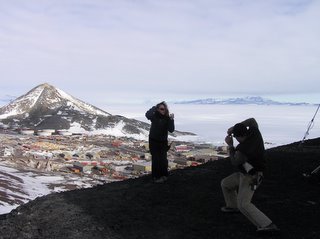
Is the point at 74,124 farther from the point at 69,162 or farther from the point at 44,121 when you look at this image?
the point at 69,162

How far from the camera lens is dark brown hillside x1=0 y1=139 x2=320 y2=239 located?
771 cm

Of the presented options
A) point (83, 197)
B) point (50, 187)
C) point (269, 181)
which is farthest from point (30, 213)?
point (50, 187)

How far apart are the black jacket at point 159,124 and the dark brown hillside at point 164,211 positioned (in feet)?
4.07

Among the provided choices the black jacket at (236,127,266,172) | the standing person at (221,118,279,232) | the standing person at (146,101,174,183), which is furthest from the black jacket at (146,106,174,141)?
the black jacket at (236,127,266,172)

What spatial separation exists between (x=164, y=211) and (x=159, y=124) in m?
2.61

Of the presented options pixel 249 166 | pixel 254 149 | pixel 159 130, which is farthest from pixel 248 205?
pixel 159 130

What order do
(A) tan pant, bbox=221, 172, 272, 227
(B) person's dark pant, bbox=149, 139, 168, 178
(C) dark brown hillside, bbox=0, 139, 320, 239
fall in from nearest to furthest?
(A) tan pant, bbox=221, 172, 272, 227 < (C) dark brown hillside, bbox=0, 139, 320, 239 < (B) person's dark pant, bbox=149, 139, 168, 178

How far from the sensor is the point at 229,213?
8641 mm

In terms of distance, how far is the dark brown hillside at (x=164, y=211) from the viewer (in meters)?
7.71

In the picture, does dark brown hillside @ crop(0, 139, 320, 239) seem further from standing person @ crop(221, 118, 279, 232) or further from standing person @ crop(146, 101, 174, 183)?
standing person @ crop(146, 101, 174, 183)

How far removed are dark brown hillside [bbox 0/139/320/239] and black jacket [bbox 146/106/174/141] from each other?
4.07 ft

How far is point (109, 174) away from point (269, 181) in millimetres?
51506

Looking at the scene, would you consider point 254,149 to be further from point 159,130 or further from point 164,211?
point 159,130

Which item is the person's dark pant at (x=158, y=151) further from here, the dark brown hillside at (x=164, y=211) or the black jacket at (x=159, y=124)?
the dark brown hillside at (x=164, y=211)
